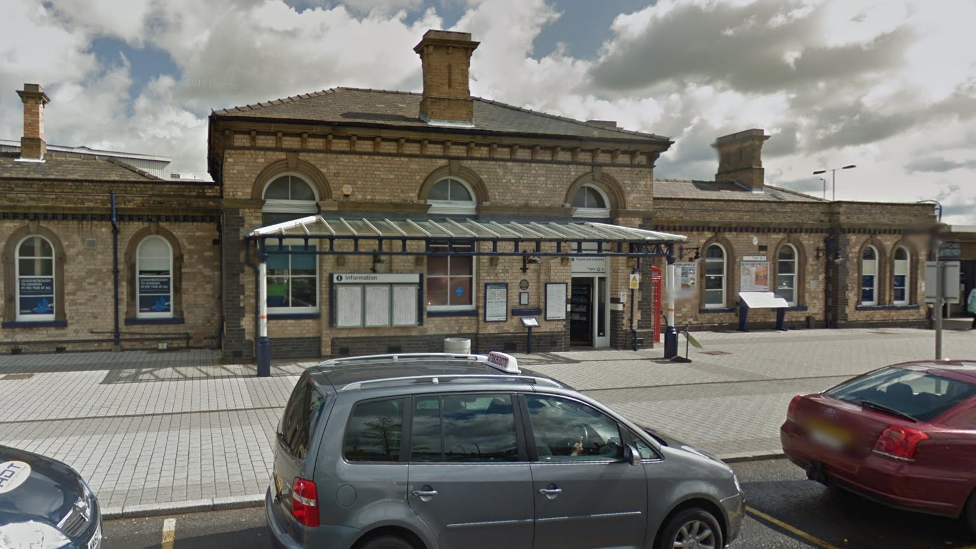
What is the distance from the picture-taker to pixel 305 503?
3.88m

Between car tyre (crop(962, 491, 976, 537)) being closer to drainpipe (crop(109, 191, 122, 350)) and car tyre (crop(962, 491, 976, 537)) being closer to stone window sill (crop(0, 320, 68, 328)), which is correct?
drainpipe (crop(109, 191, 122, 350))

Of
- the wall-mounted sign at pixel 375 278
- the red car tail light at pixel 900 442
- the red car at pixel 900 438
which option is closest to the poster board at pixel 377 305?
the wall-mounted sign at pixel 375 278

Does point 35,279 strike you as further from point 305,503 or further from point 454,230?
point 305,503

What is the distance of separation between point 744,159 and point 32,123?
25.2 meters

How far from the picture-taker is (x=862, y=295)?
2277 centimetres

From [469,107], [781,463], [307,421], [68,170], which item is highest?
[469,107]

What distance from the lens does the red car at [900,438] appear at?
5219 mm

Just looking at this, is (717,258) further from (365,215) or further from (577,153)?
(365,215)

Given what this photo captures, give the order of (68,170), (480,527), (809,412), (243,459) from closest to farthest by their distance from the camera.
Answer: (480,527) < (809,412) < (243,459) < (68,170)

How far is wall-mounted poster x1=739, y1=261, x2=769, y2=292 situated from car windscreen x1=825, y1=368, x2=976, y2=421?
15120 mm

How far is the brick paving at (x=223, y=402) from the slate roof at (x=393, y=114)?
571 centimetres

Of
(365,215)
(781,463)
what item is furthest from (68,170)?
(781,463)

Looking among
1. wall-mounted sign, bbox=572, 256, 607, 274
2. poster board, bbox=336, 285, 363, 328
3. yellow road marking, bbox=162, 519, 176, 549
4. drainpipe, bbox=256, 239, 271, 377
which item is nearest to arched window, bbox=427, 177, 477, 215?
poster board, bbox=336, 285, 363, 328

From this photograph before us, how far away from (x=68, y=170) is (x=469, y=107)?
11.7 m
